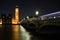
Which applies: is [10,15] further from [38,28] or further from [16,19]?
[38,28]

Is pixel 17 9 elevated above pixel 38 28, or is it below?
above

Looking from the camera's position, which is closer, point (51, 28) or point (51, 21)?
point (51, 21)

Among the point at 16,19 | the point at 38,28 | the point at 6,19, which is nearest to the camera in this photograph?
the point at 38,28

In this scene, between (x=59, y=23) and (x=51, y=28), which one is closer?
(x=59, y=23)

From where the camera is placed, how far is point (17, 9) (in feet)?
365

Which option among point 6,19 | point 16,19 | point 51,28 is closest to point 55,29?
point 51,28

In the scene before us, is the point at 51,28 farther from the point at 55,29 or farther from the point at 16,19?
the point at 16,19

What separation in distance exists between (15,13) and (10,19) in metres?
4.63

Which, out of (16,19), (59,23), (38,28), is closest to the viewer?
(59,23)

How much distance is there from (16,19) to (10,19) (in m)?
5.19

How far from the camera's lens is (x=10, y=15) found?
110812 mm

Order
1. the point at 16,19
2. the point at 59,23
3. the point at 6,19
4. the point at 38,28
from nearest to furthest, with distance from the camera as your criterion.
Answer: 1. the point at 59,23
2. the point at 38,28
3. the point at 16,19
4. the point at 6,19

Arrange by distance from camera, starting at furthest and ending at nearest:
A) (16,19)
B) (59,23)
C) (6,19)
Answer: (6,19) < (16,19) < (59,23)

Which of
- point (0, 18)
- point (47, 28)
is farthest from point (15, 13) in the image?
point (47, 28)
